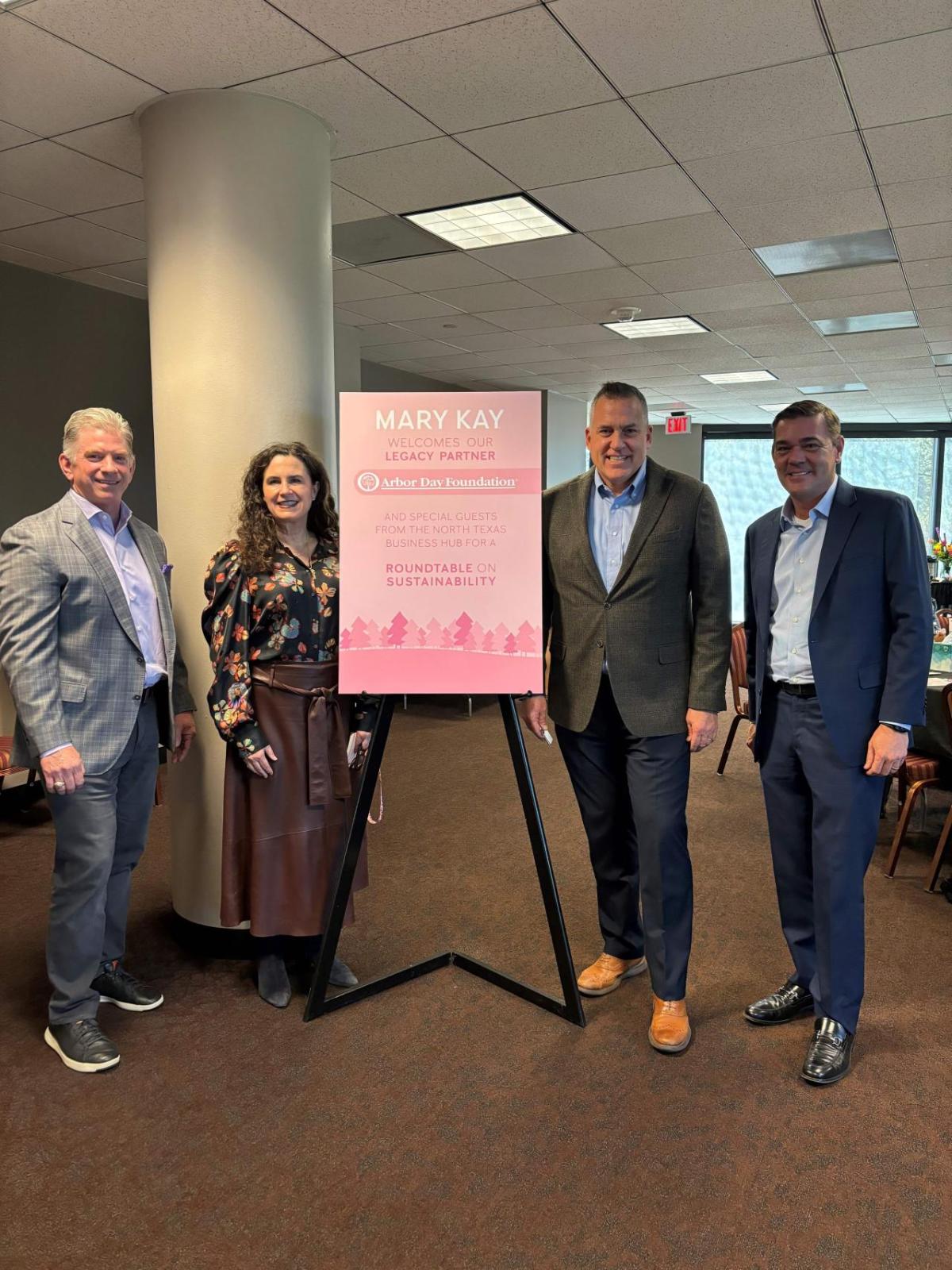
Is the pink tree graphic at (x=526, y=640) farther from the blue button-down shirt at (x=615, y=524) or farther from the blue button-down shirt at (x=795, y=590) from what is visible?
the blue button-down shirt at (x=795, y=590)

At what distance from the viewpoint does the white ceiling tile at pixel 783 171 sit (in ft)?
12.0

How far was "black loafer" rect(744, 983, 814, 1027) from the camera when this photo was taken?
8.73ft

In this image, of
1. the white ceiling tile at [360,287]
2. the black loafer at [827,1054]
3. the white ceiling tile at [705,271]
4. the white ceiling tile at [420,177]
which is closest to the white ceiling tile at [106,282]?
the white ceiling tile at [360,287]

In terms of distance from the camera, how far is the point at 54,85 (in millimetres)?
3027

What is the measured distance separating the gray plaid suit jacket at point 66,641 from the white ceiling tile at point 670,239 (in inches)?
130

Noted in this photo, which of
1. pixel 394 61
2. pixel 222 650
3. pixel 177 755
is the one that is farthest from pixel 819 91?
pixel 177 755

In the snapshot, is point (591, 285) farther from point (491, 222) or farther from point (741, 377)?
point (741, 377)

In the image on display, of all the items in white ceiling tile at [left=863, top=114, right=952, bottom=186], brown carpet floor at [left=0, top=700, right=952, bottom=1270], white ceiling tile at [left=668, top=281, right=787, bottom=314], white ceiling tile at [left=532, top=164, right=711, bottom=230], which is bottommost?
brown carpet floor at [left=0, top=700, right=952, bottom=1270]

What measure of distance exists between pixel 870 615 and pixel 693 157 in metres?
2.29

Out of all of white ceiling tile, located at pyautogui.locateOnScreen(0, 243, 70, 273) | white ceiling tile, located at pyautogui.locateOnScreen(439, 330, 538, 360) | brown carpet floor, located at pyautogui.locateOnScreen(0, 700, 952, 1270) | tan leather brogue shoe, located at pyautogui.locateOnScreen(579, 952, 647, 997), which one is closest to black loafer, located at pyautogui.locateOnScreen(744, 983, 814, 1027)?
brown carpet floor, located at pyautogui.locateOnScreen(0, 700, 952, 1270)

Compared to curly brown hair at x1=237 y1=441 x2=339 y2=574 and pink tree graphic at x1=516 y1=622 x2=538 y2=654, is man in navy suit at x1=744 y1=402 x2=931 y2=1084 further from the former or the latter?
curly brown hair at x1=237 y1=441 x2=339 y2=574

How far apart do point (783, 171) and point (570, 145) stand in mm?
947

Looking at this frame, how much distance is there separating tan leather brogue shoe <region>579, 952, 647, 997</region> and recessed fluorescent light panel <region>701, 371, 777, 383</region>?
723 centimetres

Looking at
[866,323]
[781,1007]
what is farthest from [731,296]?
[781,1007]
